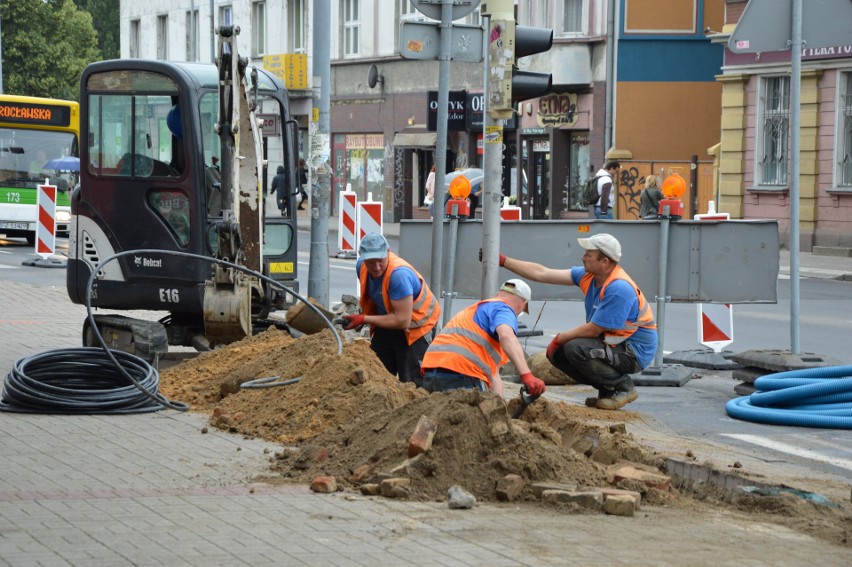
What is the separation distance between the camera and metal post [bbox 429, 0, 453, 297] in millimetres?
12516

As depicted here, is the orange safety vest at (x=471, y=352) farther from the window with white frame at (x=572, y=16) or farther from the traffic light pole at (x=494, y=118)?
the window with white frame at (x=572, y=16)

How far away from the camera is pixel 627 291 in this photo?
34.8 ft

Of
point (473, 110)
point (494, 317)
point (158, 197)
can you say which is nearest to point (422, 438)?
point (494, 317)

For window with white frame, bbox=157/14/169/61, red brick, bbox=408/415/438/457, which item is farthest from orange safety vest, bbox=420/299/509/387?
window with white frame, bbox=157/14/169/61

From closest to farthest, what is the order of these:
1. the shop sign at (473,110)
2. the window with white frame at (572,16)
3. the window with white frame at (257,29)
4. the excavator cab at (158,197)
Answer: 1. the excavator cab at (158,197)
2. the shop sign at (473,110)
3. the window with white frame at (572,16)
4. the window with white frame at (257,29)

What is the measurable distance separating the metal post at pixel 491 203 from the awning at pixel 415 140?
30.9 metres

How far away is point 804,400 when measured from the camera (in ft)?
34.3

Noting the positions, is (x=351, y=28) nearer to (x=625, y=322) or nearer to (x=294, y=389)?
(x=625, y=322)

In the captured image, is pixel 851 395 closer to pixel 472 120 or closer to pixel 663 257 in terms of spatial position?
pixel 663 257

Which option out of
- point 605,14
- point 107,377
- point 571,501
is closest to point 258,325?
point 107,377

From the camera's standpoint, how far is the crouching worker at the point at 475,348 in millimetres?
9039

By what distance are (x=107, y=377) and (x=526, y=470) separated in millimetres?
4568

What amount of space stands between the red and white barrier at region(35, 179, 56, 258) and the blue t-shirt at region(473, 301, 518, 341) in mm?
17586

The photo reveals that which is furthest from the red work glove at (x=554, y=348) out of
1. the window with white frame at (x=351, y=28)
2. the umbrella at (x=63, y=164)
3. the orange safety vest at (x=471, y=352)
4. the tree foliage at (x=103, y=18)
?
the tree foliage at (x=103, y=18)
